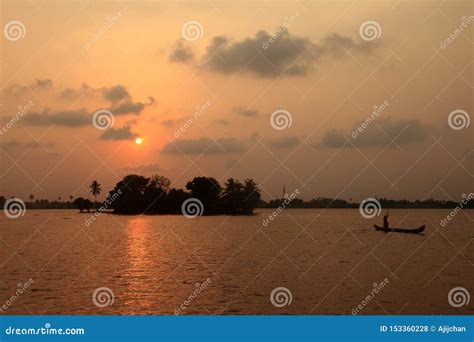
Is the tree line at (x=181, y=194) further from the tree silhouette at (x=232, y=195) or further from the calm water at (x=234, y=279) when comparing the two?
the calm water at (x=234, y=279)

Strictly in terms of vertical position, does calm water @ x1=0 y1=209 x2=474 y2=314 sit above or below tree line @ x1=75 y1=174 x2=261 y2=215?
below

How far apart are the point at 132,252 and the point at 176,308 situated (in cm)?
3452

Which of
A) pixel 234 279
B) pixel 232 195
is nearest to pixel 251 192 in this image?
pixel 232 195

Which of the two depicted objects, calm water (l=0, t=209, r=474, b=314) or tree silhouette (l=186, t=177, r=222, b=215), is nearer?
calm water (l=0, t=209, r=474, b=314)

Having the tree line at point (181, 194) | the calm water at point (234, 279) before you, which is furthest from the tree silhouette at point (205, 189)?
the calm water at point (234, 279)

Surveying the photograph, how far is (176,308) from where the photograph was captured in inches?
1074

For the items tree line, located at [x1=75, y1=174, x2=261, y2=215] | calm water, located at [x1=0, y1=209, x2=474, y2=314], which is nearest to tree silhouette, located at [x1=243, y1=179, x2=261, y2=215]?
tree line, located at [x1=75, y1=174, x2=261, y2=215]

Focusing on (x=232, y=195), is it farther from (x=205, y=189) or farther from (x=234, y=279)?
(x=234, y=279)

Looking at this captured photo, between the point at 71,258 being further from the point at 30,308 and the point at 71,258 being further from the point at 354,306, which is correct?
the point at 354,306

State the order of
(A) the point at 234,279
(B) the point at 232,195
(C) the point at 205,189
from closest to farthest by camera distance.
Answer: (A) the point at 234,279 < (C) the point at 205,189 < (B) the point at 232,195

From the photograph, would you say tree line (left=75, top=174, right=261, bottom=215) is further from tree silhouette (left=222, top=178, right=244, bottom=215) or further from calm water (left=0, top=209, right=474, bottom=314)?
calm water (left=0, top=209, right=474, bottom=314)

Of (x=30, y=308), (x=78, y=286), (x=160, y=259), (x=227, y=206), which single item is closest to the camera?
(x=30, y=308)

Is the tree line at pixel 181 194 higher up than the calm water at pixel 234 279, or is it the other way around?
the tree line at pixel 181 194

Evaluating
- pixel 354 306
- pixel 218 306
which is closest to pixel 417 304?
pixel 354 306
